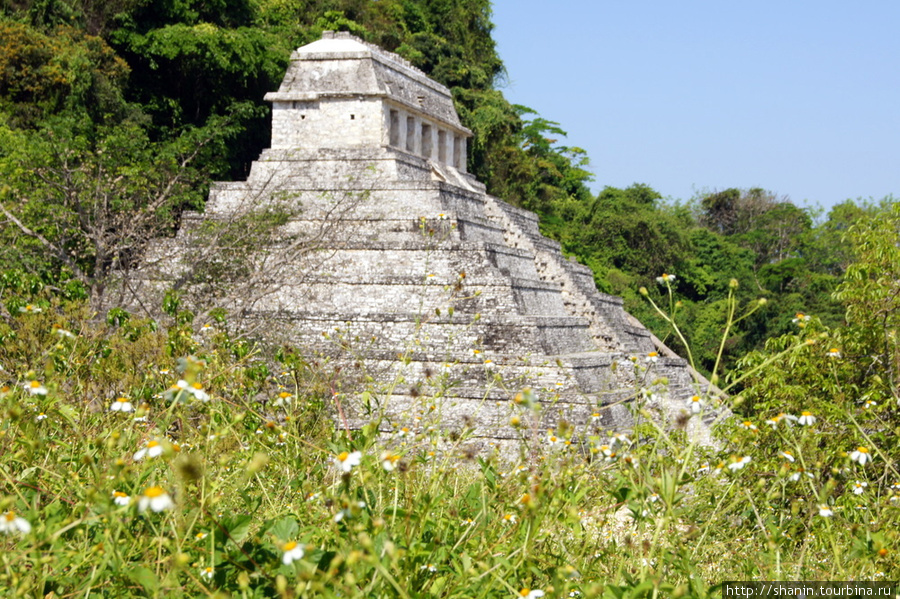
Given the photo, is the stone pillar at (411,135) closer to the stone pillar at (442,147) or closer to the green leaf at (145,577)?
the stone pillar at (442,147)

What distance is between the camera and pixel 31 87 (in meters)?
17.7

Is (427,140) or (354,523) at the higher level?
(427,140)

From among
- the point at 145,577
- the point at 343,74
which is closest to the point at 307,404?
the point at 145,577

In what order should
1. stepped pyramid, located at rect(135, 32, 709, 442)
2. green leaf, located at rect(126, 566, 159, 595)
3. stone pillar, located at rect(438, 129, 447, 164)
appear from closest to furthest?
green leaf, located at rect(126, 566, 159, 595)
stepped pyramid, located at rect(135, 32, 709, 442)
stone pillar, located at rect(438, 129, 447, 164)

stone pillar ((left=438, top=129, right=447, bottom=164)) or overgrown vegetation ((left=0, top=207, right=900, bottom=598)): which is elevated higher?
stone pillar ((left=438, top=129, right=447, bottom=164))

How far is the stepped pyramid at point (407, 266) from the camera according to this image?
12234 millimetres

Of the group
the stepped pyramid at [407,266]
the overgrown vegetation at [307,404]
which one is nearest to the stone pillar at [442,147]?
the stepped pyramid at [407,266]

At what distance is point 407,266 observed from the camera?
14.0 meters

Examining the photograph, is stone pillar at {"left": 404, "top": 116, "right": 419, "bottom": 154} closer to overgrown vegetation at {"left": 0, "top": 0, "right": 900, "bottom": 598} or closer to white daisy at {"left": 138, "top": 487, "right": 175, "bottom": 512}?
overgrown vegetation at {"left": 0, "top": 0, "right": 900, "bottom": 598}

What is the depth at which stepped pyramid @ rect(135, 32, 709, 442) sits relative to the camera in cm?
1223

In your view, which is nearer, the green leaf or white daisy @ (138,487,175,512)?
white daisy @ (138,487,175,512)

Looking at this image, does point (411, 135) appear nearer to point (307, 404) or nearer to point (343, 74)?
point (343, 74)

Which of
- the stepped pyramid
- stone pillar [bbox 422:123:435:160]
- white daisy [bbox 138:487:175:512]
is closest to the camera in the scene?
white daisy [bbox 138:487:175:512]

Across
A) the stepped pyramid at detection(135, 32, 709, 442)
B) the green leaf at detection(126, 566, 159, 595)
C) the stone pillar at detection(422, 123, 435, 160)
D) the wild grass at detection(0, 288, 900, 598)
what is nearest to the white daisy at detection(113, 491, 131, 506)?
the wild grass at detection(0, 288, 900, 598)
